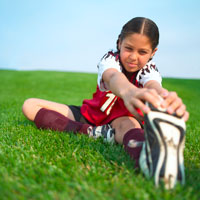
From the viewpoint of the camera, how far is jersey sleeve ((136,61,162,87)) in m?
2.42

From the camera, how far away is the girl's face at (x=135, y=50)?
2.09 metres

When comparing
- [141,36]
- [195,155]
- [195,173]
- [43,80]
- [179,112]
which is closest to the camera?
[179,112]

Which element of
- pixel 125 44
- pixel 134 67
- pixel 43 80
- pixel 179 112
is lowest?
pixel 43 80

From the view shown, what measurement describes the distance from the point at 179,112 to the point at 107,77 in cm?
86

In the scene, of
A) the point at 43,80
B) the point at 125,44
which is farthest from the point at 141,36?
the point at 43,80

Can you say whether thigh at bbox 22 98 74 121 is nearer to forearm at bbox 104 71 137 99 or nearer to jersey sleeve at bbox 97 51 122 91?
jersey sleeve at bbox 97 51 122 91

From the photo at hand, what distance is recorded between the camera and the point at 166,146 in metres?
1.28

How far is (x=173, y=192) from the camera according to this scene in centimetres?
118

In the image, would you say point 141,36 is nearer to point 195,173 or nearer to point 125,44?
point 125,44

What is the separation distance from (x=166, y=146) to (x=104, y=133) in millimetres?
1134

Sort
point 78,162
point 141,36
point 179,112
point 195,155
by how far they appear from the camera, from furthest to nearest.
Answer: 1. point 141,36
2. point 195,155
3. point 78,162
4. point 179,112

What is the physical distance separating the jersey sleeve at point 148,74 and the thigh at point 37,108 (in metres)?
1.04

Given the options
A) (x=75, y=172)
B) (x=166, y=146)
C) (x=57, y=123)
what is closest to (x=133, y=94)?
(x=166, y=146)

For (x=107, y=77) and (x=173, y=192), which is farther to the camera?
(x=107, y=77)
